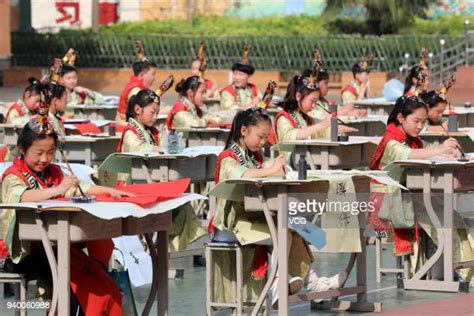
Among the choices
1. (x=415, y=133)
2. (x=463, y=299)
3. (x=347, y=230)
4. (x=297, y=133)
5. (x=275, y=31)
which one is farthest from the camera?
(x=275, y=31)

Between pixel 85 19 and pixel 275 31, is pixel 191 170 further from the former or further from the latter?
pixel 85 19

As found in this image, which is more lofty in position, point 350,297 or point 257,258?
point 257,258

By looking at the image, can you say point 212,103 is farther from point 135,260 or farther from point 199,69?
point 135,260

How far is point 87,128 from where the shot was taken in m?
14.6

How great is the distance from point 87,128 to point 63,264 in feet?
24.2

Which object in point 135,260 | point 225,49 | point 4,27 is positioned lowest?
point 135,260

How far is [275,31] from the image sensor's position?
127ft

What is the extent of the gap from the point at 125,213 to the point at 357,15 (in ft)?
95.4

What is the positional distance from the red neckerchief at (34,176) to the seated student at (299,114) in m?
4.25

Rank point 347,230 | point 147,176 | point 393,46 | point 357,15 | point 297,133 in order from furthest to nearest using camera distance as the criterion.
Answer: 1. point 357,15
2. point 393,46
3. point 297,133
4. point 147,176
5. point 347,230

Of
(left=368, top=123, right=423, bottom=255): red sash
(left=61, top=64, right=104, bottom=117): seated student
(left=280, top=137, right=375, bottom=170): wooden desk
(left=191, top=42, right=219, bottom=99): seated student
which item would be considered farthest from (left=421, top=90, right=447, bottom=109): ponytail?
(left=191, top=42, right=219, bottom=99): seated student

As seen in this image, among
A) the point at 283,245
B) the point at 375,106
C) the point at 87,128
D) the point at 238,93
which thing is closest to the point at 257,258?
the point at 283,245

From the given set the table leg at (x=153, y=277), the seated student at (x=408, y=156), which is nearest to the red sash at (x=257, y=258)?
the table leg at (x=153, y=277)

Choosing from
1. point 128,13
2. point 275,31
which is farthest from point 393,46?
point 128,13
